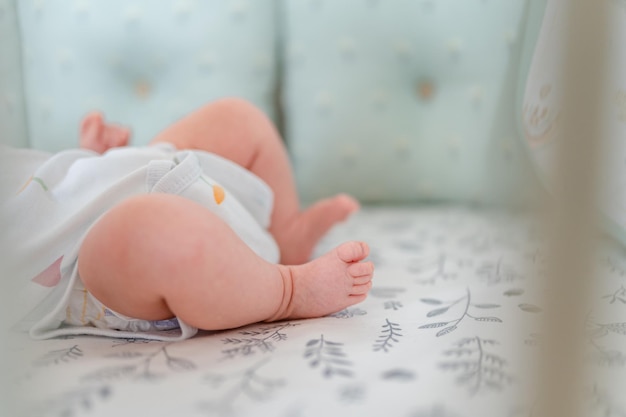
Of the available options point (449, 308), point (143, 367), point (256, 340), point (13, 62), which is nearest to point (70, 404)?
point (143, 367)

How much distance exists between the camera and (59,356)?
58cm

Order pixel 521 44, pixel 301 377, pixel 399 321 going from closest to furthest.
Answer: pixel 301 377, pixel 399 321, pixel 521 44

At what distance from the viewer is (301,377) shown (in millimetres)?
527

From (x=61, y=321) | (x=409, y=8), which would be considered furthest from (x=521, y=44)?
(x=61, y=321)

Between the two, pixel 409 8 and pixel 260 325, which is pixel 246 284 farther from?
pixel 409 8

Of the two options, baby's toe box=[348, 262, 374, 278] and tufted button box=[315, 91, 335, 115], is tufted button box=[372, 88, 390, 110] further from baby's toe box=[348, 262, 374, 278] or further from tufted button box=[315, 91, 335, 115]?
baby's toe box=[348, 262, 374, 278]

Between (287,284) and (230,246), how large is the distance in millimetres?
100

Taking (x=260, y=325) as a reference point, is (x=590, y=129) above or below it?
above

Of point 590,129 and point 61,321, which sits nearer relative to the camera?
point 590,129

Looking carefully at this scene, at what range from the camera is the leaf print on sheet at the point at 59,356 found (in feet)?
1.81

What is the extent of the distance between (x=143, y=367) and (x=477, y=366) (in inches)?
11.0

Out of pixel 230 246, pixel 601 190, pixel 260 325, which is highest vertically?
pixel 601 190

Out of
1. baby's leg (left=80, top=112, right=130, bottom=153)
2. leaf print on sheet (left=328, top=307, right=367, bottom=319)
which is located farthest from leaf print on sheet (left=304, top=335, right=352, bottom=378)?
baby's leg (left=80, top=112, right=130, bottom=153)

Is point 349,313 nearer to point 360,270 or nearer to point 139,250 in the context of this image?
point 360,270
